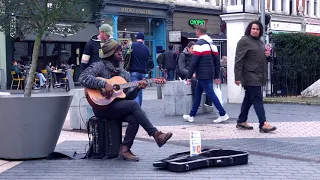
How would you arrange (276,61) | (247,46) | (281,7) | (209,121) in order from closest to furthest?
(247,46) → (209,121) → (276,61) → (281,7)

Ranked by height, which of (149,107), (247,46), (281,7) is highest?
(281,7)

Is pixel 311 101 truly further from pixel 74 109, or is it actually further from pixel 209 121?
pixel 74 109

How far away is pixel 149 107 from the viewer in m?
14.6

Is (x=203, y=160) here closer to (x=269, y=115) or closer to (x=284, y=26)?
(x=269, y=115)

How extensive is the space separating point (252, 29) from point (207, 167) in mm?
3435

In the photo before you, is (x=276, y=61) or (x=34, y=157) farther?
(x=276, y=61)

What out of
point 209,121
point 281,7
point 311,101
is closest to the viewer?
point 209,121

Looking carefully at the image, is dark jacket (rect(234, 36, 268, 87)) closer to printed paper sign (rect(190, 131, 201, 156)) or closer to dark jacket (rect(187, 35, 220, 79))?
dark jacket (rect(187, 35, 220, 79))

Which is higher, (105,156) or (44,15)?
(44,15)

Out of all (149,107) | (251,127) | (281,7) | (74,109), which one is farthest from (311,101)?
Answer: (281,7)

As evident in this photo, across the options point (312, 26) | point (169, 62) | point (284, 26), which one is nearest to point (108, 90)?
point (169, 62)

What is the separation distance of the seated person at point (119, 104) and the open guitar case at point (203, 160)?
1.32 ft

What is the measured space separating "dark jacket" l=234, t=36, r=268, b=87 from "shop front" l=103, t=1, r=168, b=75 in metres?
Answer: 23.3

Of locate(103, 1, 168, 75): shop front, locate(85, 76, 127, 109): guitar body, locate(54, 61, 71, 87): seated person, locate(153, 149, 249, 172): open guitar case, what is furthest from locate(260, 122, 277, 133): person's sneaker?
locate(103, 1, 168, 75): shop front
